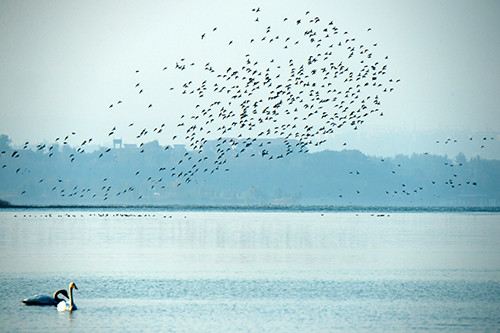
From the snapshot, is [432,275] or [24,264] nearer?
[432,275]

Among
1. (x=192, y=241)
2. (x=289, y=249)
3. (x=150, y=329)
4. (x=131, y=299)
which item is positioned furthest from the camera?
(x=192, y=241)

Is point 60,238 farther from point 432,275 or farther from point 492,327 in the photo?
point 492,327

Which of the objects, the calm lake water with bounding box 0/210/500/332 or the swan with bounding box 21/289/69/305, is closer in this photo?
the calm lake water with bounding box 0/210/500/332

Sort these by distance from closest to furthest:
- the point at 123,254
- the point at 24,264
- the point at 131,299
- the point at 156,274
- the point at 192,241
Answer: the point at 131,299 < the point at 156,274 < the point at 24,264 < the point at 123,254 < the point at 192,241

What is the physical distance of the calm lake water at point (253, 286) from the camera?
26.8m

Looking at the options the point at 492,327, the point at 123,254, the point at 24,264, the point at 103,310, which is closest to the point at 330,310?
the point at 492,327

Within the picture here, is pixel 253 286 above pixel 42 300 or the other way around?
the other way around

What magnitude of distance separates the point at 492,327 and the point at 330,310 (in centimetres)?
612

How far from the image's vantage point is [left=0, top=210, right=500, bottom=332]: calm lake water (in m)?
26.8

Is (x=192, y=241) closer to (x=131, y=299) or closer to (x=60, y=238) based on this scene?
(x=60, y=238)

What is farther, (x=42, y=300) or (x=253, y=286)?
(x=253, y=286)

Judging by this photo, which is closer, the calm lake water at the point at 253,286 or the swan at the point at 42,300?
the calm lake water at the point at 253,286

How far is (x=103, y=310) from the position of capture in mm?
28859

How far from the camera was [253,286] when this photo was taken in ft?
119
